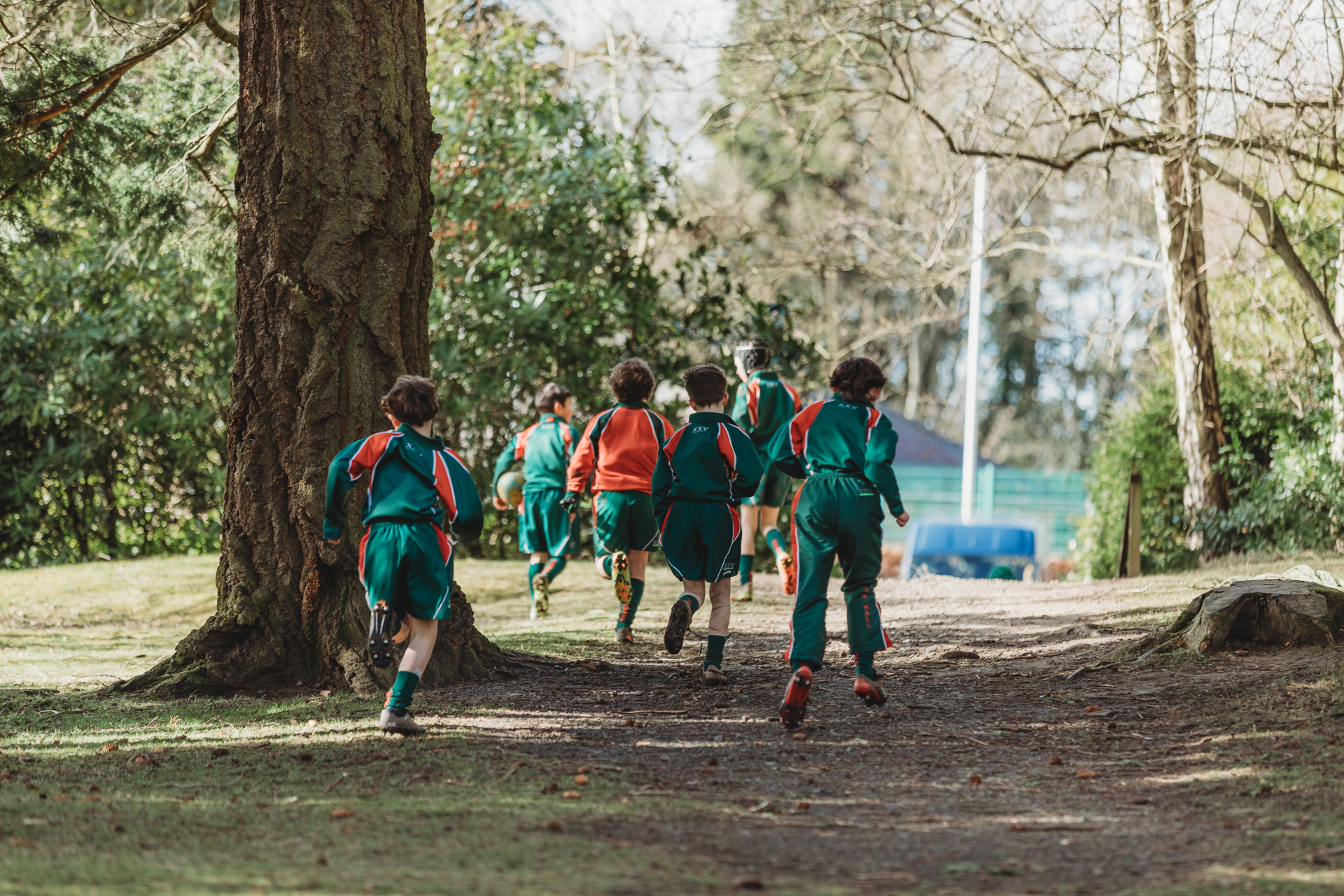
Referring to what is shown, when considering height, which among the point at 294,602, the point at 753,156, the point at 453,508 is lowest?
the point at 294,602

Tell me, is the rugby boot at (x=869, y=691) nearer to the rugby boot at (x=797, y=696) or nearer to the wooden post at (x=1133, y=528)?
the rugby boot at (x=797, y=696)

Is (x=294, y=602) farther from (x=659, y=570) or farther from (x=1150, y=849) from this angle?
(x=659, y=570)

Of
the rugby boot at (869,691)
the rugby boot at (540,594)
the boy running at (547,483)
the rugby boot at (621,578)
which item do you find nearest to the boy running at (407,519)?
the rugby boot at (869,691)

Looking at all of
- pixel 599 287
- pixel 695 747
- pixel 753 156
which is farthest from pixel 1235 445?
pixel 753 156

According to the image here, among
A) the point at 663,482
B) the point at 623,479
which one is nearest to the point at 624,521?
the point at 623,479

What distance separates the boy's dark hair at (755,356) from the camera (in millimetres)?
9211

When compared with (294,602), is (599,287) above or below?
above

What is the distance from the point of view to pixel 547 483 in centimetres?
914

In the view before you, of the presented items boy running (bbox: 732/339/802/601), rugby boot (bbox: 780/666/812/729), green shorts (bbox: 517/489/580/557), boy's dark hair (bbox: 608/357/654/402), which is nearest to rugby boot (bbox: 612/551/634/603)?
boy's dark hair (bbox: 608/357/654/402)

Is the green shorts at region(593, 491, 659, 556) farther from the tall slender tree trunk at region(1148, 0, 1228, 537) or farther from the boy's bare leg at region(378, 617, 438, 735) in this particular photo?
the tall slender tree trunk at region(1148, 0, 1228, 537)

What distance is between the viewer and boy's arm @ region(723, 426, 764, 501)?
258 inches

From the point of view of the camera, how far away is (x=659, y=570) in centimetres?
1327

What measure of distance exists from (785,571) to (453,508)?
468 centimetres

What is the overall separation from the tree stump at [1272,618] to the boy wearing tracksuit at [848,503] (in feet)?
7.00
